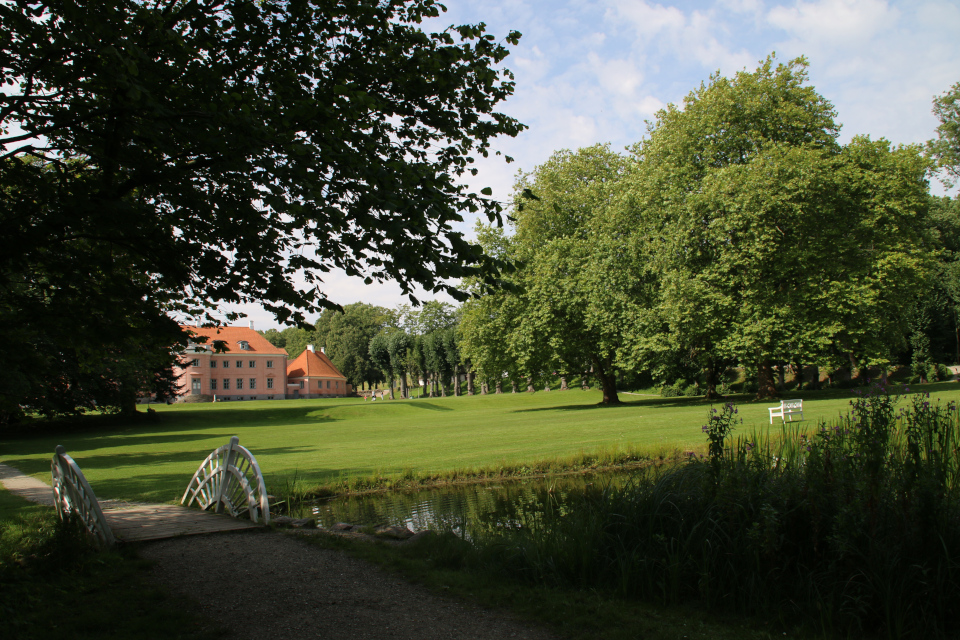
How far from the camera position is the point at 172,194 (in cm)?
606

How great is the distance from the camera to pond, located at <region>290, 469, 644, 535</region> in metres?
9.97

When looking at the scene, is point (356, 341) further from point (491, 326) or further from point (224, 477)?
point (224, 477)

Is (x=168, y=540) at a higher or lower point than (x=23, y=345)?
lower

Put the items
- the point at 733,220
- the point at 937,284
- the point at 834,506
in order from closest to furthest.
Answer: the point at 834,506
the point at 733,220
the point at 937,284

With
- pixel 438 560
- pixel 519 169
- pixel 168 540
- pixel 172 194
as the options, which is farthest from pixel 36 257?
pixel 519 169

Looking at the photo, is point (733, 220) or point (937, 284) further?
point (937, 284)

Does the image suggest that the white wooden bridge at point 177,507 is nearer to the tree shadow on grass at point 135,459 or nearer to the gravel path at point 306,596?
the gravel path at point 306,596

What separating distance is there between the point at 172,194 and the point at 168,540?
16.4 ft

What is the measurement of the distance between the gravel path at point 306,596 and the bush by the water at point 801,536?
1.18 m

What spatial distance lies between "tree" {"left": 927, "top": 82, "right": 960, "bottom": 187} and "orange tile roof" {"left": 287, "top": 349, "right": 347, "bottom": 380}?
240 ft

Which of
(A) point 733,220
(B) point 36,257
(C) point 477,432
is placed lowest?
(C) point 477,432

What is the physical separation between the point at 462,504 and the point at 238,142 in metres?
8.52

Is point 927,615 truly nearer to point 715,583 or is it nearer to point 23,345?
point 715,583

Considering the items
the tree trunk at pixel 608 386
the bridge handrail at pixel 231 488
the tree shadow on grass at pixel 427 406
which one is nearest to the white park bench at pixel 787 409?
the bridge handrail at pixel 231 488
